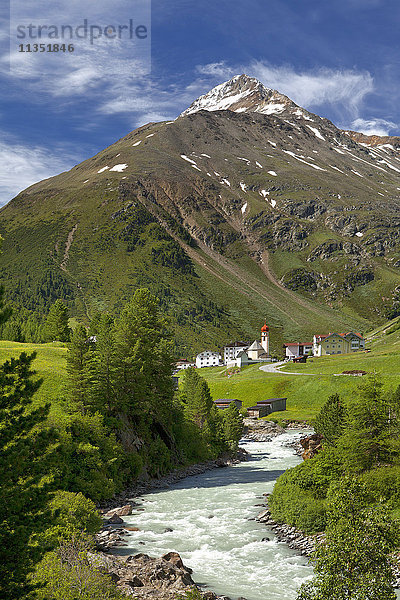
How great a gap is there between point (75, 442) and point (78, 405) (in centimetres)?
728

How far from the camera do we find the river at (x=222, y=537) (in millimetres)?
32594

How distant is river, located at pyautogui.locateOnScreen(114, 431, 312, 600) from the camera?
3259cm

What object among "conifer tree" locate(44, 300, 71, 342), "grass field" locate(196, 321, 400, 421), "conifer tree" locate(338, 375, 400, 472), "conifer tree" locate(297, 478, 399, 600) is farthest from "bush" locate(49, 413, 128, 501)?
"grass field" locate(196, 321, 400, 421)

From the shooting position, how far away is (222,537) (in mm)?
41781

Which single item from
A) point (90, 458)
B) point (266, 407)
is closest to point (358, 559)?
point (90, 458)

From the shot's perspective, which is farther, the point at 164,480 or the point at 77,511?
the point at 164,480

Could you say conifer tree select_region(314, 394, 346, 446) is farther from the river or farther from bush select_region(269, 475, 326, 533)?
bush select_region(269, 475, 326, 533)

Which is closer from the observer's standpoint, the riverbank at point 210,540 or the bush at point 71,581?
the bush at point 71,581

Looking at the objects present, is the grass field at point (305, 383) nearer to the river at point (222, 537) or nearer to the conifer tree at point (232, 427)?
the conifer tree at point (232, 427)

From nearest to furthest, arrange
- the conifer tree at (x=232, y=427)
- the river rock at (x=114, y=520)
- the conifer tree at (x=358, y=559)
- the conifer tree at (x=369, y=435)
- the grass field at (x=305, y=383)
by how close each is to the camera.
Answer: the conifer tree at (x=358, y=559), the river rock at (x=114, y=520), the conifer tree at (x=369, y=435), the conifer tree at (x=232, y=427), the grass field at (x=305, y=383)

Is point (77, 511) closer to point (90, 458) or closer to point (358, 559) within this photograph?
point (90, 458)

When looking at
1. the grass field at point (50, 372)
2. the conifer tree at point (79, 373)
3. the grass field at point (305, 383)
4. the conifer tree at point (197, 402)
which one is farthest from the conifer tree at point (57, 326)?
the grass field at point (305, 383)

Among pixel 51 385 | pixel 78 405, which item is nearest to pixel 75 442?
pixel 78 405

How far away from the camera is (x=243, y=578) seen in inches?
1307
